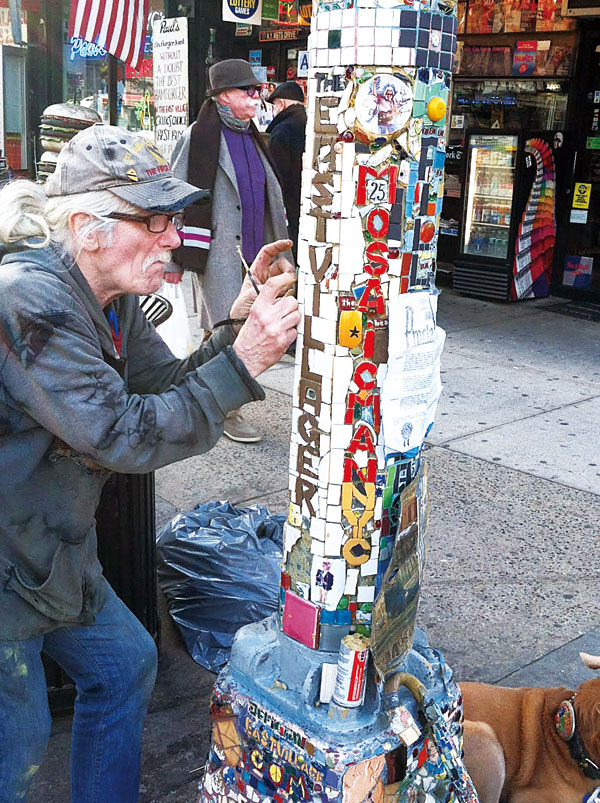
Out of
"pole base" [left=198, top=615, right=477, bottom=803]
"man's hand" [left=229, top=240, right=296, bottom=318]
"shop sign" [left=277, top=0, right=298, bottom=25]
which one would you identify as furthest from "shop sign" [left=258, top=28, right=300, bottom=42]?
"pole base" [left=198, top=615, right=477, bottom=803]

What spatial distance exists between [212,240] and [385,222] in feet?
11.9

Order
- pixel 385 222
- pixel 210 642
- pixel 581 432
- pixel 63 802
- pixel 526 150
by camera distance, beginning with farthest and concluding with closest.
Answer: pixel 526 150 → pixel 581 432 → pixel 210 642 → pixel 63 802 → pixel 385 222

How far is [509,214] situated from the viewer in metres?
9.40

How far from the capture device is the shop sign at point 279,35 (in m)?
10.7

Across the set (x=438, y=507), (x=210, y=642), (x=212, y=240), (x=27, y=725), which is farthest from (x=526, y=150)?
(x=27, y=725)

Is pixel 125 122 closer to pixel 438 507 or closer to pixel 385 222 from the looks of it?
pixel 438 507

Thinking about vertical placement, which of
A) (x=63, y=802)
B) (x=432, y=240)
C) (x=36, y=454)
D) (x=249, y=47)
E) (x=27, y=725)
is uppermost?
(x=249, y=47)

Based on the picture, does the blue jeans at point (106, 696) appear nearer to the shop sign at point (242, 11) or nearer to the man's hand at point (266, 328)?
the man's hand at point (266, 328)

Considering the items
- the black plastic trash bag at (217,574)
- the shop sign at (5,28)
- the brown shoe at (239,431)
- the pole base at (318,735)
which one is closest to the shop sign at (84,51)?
the shop sign at (5,28)

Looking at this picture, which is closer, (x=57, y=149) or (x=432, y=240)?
(x=432, y=240)

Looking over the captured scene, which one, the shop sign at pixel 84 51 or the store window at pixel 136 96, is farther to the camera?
the store window at pixel 136 96

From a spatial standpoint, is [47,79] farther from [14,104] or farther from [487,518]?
[487,518]

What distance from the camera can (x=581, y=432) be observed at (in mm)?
5855

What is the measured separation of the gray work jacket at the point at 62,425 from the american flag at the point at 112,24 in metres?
5.88
